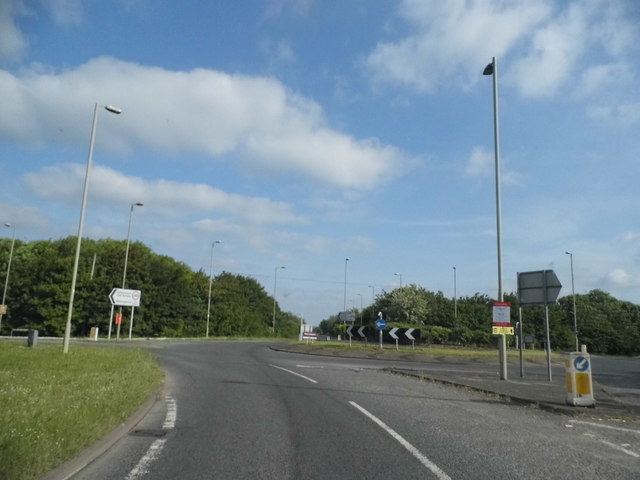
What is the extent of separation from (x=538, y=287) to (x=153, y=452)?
14257 mm

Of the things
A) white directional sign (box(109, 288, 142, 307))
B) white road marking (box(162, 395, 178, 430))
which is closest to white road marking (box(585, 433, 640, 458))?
white road marking (box(162, 395, 178, 430))

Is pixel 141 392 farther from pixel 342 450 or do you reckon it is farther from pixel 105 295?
pixel 105 295

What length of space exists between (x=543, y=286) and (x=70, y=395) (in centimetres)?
1436

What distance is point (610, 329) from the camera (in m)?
75.8

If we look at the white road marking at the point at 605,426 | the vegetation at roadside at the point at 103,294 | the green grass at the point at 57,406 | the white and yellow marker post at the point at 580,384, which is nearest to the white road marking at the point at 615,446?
the white road marking at the point at 605,426

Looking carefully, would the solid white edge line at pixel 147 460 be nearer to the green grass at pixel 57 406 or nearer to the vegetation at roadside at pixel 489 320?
the green grass at pixel 57 406

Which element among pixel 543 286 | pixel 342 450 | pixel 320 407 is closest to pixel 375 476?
pixel 342 450

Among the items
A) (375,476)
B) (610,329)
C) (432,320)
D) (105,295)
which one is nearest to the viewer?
(375,476)

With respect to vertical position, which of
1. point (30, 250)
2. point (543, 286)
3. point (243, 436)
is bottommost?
point (243, 436)

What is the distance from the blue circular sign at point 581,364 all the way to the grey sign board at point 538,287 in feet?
17.9

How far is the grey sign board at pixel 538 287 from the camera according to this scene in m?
16.7

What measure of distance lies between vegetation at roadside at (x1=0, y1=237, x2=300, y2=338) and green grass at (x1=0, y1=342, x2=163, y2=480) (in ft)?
161

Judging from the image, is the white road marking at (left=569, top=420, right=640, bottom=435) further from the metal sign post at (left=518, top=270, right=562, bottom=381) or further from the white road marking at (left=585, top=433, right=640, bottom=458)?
the metal sign post at (left=518, top=270, right=562, bottom=381)

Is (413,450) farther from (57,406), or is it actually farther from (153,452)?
(57,406)
